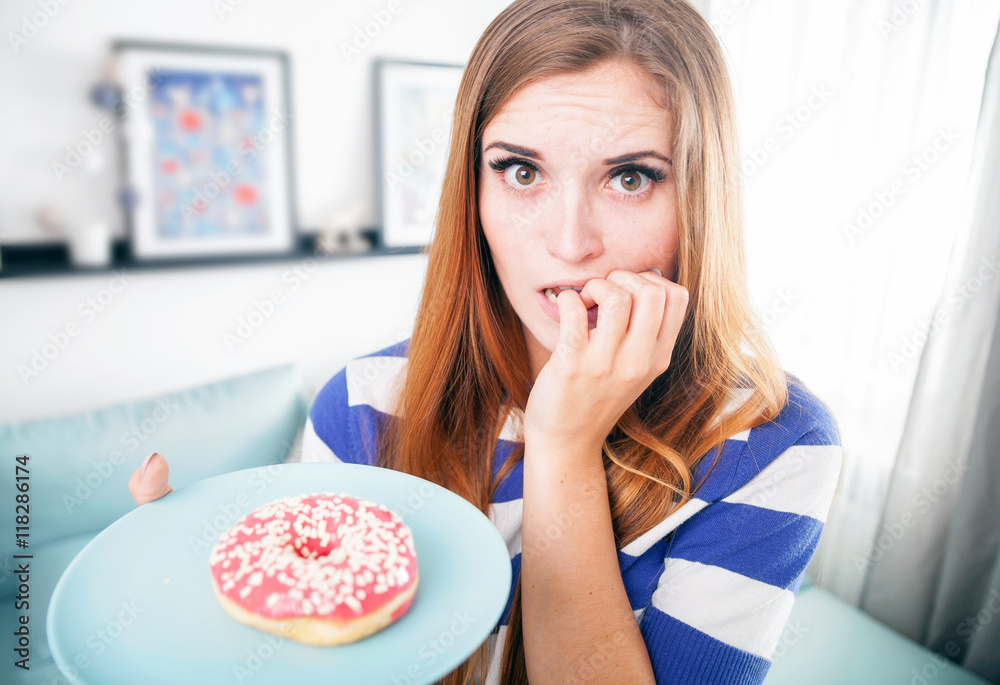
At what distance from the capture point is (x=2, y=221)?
1.74 metres

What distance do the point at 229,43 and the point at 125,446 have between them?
1445 millimetres

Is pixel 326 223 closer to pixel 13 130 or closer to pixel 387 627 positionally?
pixel 13 130

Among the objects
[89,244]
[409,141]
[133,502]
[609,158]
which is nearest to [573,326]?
[609,158]

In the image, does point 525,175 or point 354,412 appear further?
point 354,412

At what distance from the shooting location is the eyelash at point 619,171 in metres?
0.95

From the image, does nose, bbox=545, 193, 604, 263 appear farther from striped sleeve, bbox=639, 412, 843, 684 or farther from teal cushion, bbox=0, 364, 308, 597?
teal cushion, bbox=0, 364, 308, 597

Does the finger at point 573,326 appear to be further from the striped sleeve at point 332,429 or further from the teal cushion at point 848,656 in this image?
the teal cushion at point 848,656

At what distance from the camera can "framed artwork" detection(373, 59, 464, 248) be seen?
2.38m

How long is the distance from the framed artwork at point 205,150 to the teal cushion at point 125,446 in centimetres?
53

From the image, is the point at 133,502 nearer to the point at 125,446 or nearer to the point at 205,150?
the point at 125,446

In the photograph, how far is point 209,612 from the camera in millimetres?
593

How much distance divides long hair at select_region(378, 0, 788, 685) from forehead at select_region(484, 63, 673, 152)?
0.02 m

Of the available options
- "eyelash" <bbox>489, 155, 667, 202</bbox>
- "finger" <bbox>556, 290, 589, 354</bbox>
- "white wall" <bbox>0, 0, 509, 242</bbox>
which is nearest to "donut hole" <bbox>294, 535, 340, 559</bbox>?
"finger" <bbox>556, 290, 589, 354</bbox>

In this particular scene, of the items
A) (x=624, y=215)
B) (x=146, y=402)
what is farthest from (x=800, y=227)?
(x=146, y=402)
